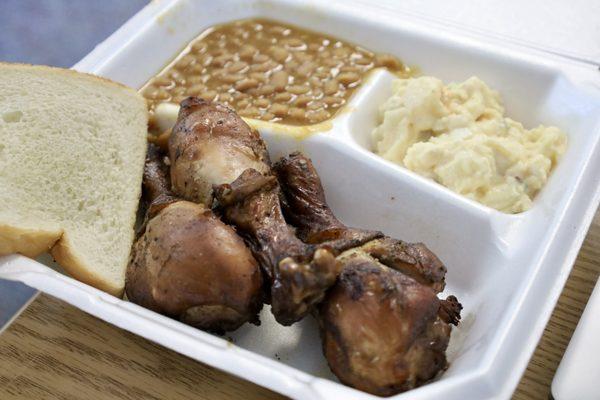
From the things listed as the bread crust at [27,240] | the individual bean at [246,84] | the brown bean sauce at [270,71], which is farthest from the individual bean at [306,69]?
the bread crust at [27,240]

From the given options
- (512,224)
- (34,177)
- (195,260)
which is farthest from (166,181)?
(512,224)

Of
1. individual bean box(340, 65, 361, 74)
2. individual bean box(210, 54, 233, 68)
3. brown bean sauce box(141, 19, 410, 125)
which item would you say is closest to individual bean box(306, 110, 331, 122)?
brown bean sauce box(141, 19, 410, 125)

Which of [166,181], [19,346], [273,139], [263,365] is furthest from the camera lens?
[273,139]

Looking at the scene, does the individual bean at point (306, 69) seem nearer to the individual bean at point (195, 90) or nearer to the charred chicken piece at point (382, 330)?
the individual bean at point (195, 90)

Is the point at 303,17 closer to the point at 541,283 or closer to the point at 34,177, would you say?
the point at 34,177

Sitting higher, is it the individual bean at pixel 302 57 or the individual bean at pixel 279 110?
the individual bean at pixel 302 57

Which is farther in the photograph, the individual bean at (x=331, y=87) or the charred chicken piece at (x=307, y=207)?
the individual bean at (x=331, y=87)
